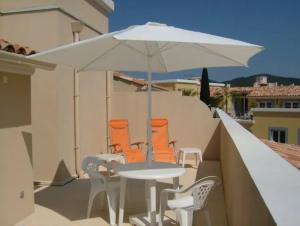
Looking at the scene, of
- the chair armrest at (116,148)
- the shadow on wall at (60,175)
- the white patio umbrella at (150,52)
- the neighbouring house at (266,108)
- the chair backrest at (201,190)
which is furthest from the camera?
the neighbouring house at (266,108)

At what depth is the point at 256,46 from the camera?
14.6ft

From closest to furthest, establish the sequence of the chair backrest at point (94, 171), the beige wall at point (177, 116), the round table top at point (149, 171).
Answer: the round table top at point (149, 171) < the chair backrest at point (94, 171) < the beige wall at point (177, 116)

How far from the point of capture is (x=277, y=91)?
39.6m

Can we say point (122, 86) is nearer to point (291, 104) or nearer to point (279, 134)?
point (279, 134)

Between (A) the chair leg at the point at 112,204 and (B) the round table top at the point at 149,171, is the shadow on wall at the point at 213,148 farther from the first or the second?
(A) the chair leg at the point at 112,204

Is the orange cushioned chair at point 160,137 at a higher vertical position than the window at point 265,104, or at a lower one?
lower

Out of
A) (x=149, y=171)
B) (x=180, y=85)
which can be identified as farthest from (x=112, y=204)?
(x=180, y=85)

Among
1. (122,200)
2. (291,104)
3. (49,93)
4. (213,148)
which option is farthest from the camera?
(291,104)

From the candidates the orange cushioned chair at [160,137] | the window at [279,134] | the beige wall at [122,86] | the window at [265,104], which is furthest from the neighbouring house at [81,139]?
the window at [265,104]

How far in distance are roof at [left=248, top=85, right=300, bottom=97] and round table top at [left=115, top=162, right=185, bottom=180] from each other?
1413 inches

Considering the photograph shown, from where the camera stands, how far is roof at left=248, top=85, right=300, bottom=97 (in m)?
38.4

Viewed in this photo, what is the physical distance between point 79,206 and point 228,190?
2.70 metres

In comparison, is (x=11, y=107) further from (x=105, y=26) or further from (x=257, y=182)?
(x=105, y=26)

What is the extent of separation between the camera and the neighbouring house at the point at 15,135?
5.21 metres
